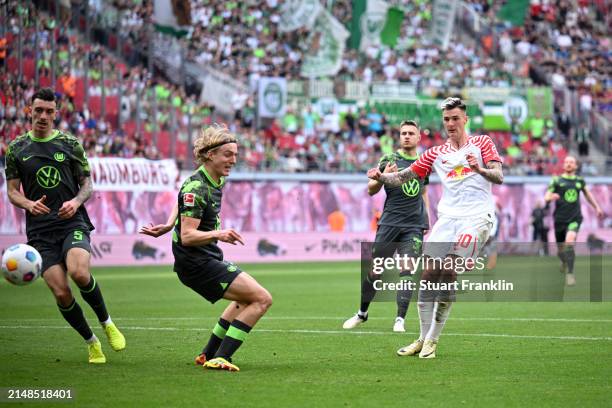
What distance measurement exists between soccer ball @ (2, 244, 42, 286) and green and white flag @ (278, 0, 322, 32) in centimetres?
3491

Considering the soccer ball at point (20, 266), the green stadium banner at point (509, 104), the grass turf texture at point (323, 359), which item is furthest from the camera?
the green stadium banner at point (509, 104)

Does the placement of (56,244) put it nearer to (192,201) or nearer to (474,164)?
(192,201)

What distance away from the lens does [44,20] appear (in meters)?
33.1

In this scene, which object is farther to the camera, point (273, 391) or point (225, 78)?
point (225, 78)

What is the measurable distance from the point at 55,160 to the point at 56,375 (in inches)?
86.4

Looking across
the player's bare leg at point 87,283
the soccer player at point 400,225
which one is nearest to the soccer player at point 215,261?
the player's bare leg at point 87,283

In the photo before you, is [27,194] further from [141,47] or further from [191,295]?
[141,47]

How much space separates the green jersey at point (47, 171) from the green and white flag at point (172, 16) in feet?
94.8

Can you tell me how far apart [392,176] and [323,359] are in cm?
202

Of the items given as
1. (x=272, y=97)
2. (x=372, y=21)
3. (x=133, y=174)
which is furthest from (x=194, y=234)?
(x=372, y=21)

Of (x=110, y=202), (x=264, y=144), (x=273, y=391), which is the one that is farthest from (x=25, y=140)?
(x=264, y=144)

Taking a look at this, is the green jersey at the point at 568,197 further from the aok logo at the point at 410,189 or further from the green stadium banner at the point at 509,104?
the green stadium banner at the point at 509,104

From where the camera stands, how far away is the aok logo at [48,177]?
10.9m

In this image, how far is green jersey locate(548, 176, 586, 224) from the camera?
78.0 feet
